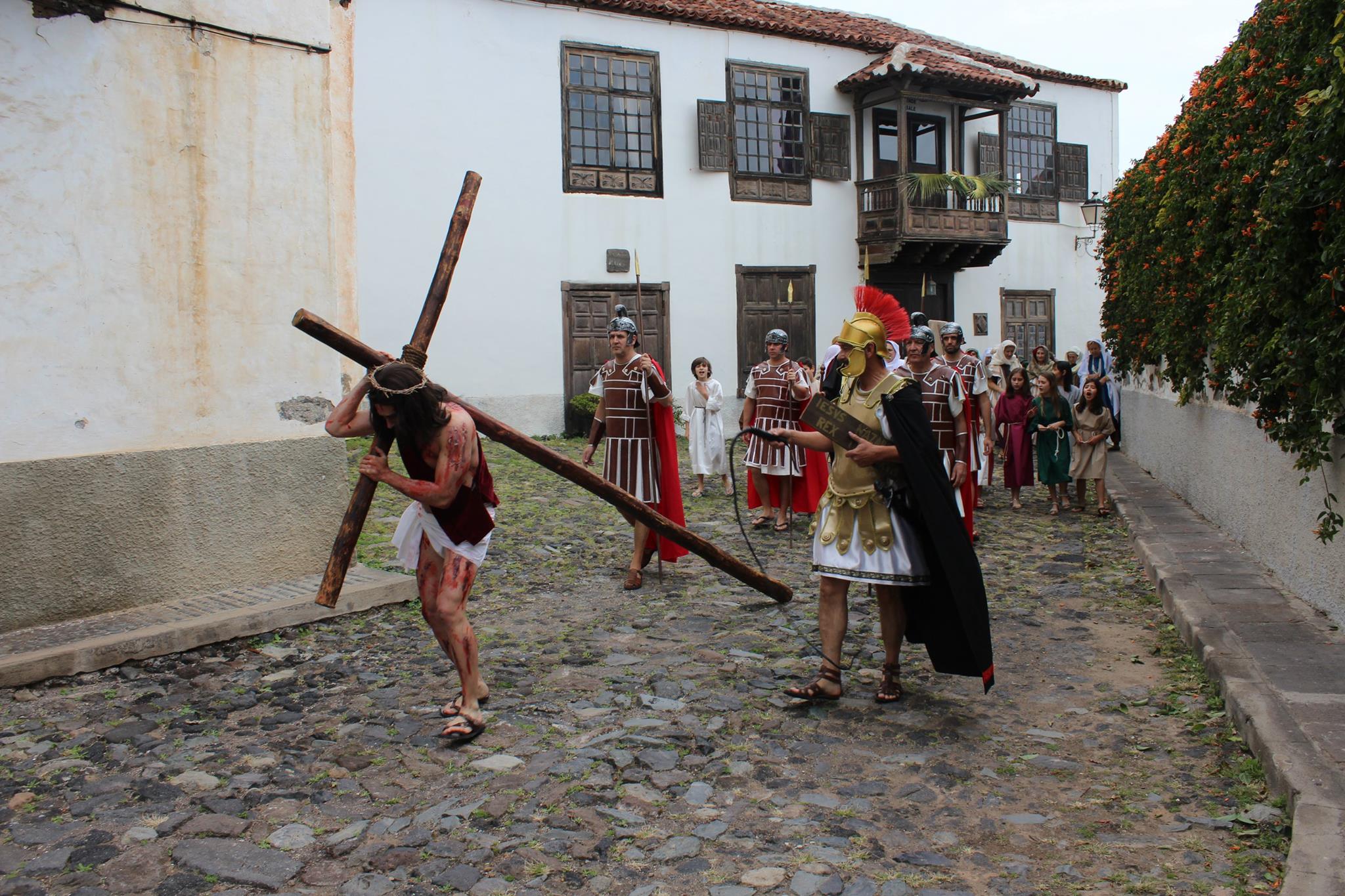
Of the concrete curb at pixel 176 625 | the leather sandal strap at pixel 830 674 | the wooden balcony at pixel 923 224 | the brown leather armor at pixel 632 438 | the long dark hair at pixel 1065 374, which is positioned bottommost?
the leather sandal strap at pixel 830 674

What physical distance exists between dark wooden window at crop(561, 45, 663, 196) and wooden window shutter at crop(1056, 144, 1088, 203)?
10.3 m

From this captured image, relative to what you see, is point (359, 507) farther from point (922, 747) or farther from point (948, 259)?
point (948, 259)

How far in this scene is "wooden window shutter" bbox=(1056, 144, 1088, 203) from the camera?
23781 millimetres

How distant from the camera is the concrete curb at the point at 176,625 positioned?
542 centimetres

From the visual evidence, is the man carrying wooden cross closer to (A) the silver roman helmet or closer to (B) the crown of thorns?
(B) the crown of thorns

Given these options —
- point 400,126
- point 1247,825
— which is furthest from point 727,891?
point 400,126

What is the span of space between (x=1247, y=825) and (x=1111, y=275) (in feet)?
38.4

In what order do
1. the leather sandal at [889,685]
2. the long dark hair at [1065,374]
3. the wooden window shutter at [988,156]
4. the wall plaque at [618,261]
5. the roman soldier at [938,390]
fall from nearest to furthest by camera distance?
the leather sandal at [889,685] → the roman soldier at [938,390] → the long dark hair at [1065,374] → the wall plaque at [618,261] → the wooden window shutter at [988,156]

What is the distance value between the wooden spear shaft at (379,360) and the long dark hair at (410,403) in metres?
0.09

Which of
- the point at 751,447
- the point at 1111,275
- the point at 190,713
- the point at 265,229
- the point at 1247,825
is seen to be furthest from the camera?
the point at 1111,275

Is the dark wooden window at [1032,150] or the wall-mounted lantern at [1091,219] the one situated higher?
the dark wooden window at [1032,150]

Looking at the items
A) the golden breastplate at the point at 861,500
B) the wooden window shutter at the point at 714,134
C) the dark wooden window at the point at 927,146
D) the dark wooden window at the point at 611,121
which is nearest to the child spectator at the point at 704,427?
the dark wooden window at the point at 611,121

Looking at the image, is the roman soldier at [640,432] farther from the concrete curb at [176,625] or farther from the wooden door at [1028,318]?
the wooden door at [1028,318]

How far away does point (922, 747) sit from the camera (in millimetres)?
4617
